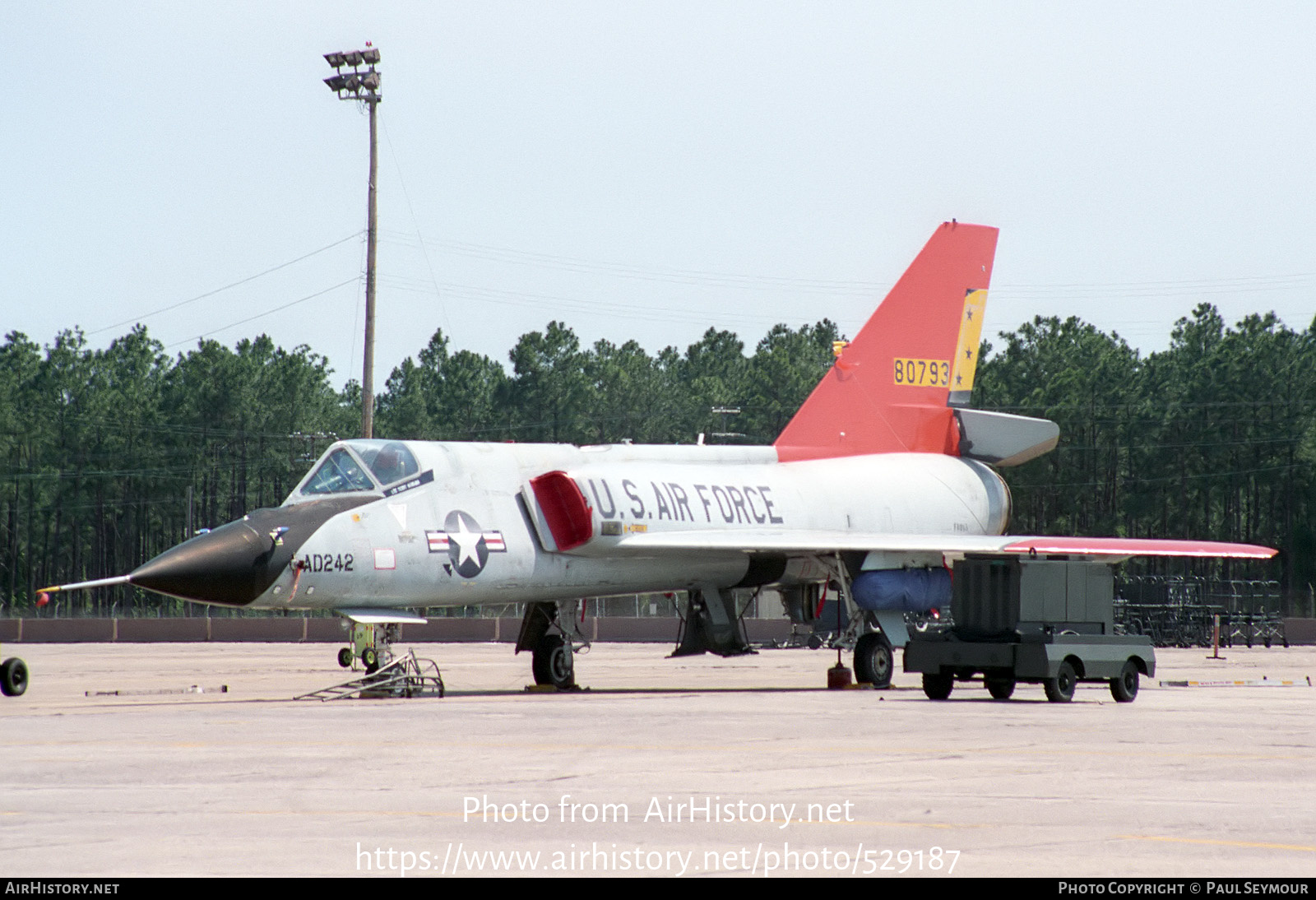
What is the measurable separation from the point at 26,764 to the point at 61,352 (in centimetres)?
10456

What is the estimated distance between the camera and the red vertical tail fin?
27297mm

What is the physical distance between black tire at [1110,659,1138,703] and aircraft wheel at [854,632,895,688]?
12.7 feet

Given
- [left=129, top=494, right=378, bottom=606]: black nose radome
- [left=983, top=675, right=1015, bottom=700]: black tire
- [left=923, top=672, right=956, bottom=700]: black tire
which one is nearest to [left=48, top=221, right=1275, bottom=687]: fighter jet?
[left=129, top=494, right=378, bottom=606]: black nose radome

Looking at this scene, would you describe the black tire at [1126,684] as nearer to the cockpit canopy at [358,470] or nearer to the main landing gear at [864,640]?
Result: the main landing gear at [864,640]

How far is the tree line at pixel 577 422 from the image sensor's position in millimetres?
92688

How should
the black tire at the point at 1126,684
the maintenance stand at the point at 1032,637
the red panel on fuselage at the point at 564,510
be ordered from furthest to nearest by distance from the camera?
the red panel on fuselage at the point at 564,510 < the black tire at the point at 1126,684 < the maintenance stand at the point at 1032,637

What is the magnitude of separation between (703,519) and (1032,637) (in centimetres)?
518

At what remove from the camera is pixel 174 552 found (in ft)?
62.3

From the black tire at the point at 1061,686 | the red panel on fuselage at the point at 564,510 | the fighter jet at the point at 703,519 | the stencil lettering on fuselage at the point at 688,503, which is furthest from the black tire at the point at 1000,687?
the red panel on fuselage at the point at 564,510

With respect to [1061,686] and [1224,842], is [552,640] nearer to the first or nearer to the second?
[1061,686]
